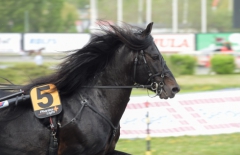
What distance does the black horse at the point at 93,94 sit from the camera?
5383mm

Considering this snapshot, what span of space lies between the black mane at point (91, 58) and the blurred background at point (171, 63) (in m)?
0.32

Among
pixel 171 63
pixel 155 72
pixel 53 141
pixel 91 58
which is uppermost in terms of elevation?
pixel 91 58

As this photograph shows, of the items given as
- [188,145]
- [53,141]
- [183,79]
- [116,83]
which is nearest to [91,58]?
[116,83]

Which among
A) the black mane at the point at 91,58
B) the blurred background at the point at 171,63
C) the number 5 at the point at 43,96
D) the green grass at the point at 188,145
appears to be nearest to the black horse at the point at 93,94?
the black mane at the point at 91,58

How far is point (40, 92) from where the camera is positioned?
18.2 feet

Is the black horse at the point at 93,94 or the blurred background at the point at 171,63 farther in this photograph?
the blurred background at the point at 171,63

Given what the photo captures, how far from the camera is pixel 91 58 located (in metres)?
5.77

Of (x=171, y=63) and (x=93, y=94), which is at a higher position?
(x=93, y=94)

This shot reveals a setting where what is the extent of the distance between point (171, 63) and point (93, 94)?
59.9 feet

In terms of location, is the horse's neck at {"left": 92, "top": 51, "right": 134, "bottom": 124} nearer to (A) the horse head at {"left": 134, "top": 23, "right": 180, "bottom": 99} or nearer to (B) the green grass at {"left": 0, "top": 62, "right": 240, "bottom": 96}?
(A) the horse head at {"left": 134, "top": 23, "right": 180, "bottom": 99}

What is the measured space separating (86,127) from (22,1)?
31524 mm

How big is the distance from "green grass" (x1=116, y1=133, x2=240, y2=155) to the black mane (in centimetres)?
317

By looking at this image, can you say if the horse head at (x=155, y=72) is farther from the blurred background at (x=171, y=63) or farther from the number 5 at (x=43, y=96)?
the number 5 at (x=43, y=96)

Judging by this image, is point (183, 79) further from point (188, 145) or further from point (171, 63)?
point (188, 145)
